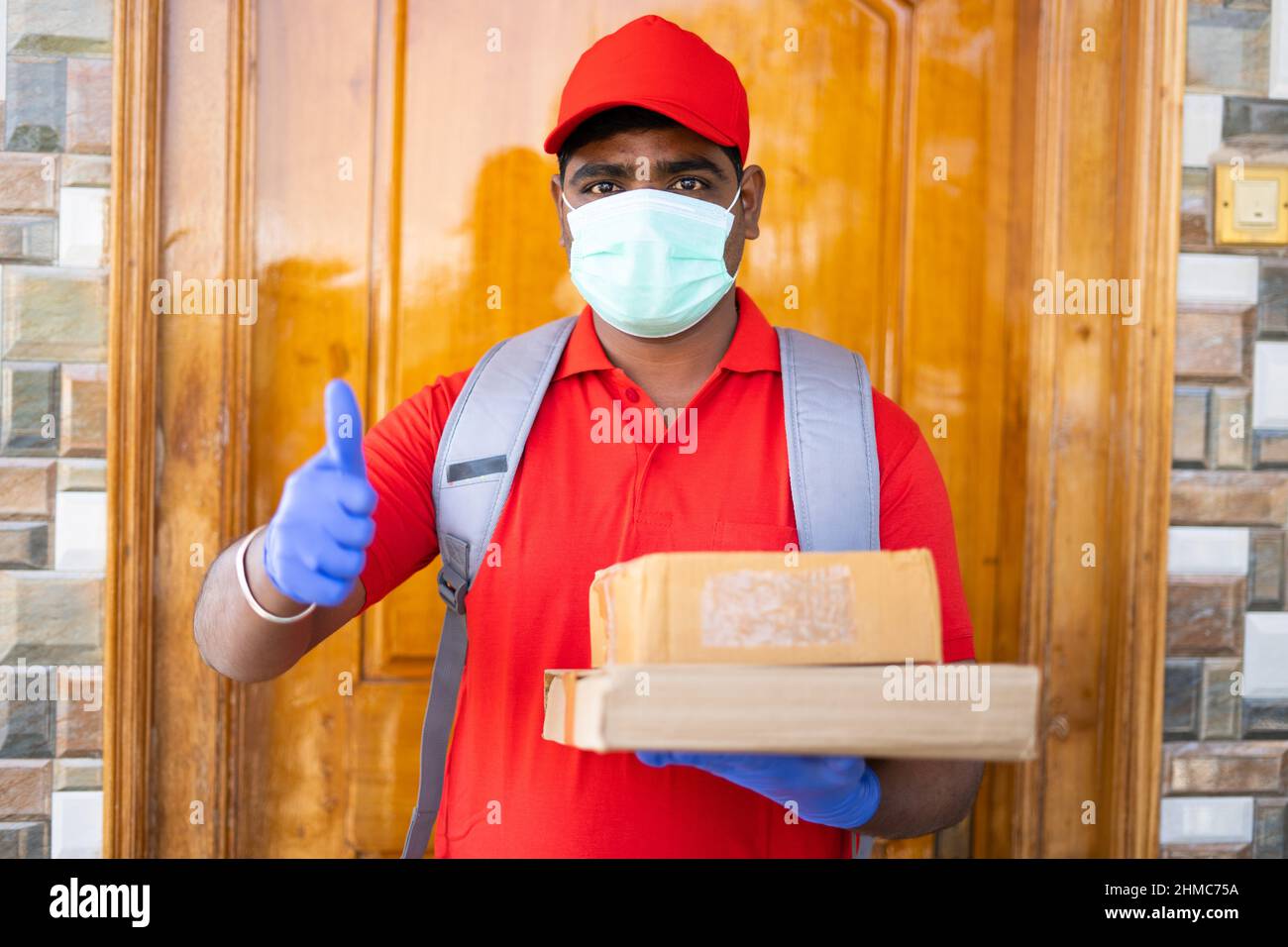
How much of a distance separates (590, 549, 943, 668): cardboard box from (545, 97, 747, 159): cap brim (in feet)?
2.59

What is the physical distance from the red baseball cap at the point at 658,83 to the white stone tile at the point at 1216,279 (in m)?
1.07

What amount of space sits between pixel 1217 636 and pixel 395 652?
1769mm

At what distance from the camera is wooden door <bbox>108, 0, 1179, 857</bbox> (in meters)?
2.28

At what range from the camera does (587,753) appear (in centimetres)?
172

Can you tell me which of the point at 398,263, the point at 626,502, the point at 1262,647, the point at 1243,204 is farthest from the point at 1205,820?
the point at 398,263

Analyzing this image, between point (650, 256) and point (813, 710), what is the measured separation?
830 mm

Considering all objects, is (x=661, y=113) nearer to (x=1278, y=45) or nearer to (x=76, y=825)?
(x=1278, y=45)

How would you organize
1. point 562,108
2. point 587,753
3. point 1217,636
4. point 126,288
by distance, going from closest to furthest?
point 587,753 → point 562,108 → point 126,288 → point 1217,636

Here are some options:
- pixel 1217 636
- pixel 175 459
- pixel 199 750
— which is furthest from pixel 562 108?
pixel 1217 636

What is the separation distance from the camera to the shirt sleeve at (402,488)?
1.75m

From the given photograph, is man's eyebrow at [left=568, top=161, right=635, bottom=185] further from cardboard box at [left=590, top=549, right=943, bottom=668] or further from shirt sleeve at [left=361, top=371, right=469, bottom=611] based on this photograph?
cardboard box at [left=590, top=549, right=943, bottom=668]

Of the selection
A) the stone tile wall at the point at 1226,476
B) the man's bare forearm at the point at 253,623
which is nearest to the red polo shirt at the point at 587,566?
the man's bare forearm at the point at 253,623
